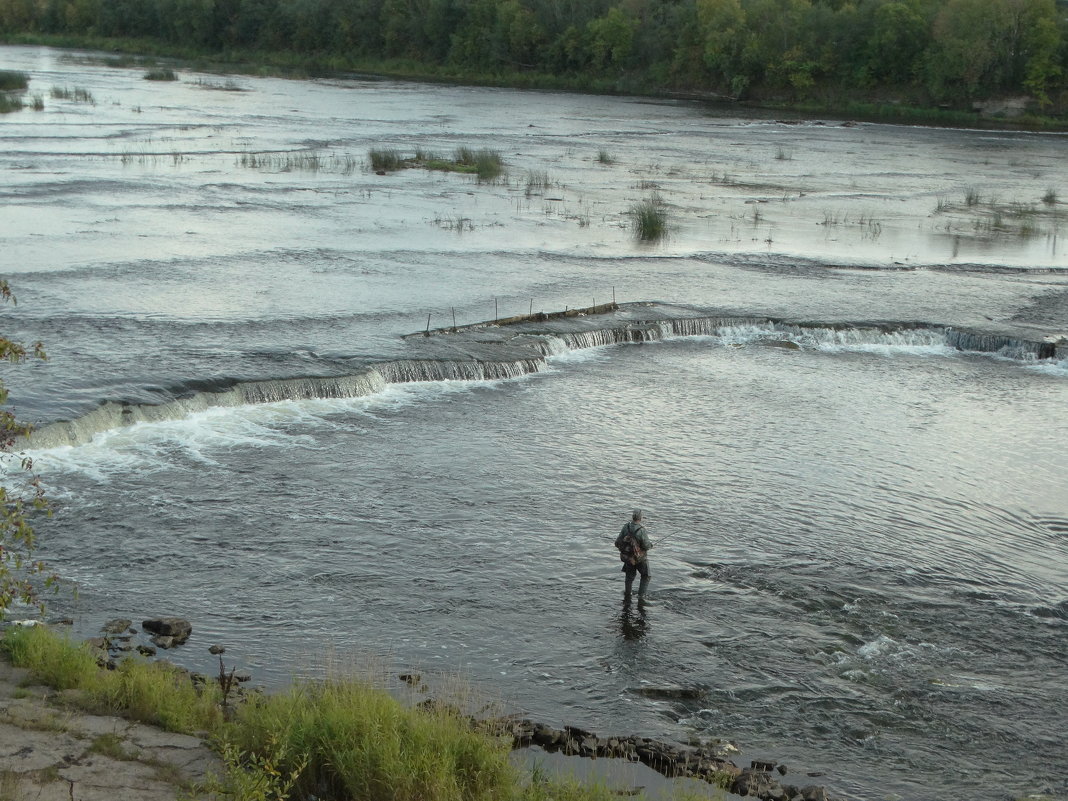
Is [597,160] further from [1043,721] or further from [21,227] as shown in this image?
[1043,721]

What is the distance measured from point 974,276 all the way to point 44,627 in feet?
105

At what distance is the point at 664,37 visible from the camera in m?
114

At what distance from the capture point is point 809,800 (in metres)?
11.8

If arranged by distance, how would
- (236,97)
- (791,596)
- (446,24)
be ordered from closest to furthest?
(791,596) < (236,97) < (446,24)

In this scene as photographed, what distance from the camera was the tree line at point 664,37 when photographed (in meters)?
93.1

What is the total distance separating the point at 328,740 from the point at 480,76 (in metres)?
121

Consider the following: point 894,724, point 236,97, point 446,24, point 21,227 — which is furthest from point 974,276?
point 446,24

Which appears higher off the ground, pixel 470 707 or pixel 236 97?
pixel 236 97

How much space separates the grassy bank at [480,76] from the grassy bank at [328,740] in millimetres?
87483

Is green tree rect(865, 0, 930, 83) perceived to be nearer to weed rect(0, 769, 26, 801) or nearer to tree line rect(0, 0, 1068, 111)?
tree line rect(0, 0, 1068, 111)

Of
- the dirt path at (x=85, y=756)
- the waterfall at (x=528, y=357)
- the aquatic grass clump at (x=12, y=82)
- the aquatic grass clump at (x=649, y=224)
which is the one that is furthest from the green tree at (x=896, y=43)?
the dirt path at (x=85, y=756)

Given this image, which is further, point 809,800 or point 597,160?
point 597,160

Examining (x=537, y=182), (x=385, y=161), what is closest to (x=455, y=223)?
(x=537, y=182)

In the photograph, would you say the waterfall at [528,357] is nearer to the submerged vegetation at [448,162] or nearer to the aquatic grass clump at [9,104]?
the submerged vegetation at [448,162]
